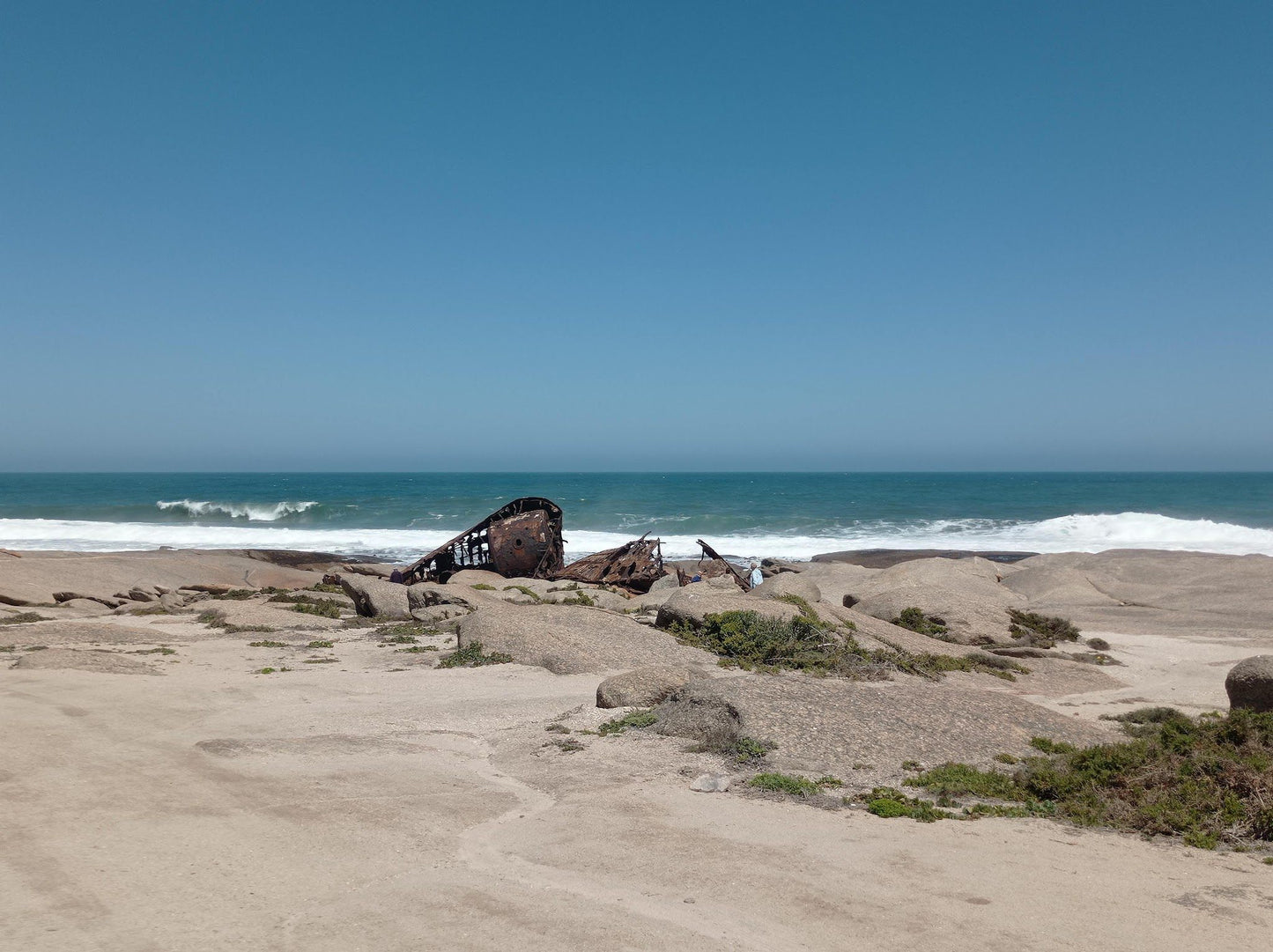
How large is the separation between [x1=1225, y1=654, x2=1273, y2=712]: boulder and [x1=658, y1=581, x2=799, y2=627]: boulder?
595cm

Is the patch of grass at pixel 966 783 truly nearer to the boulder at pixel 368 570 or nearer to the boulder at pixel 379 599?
the boulder at pixel 379 599

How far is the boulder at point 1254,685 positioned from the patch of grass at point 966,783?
3763 mm

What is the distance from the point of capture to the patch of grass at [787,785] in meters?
7.31

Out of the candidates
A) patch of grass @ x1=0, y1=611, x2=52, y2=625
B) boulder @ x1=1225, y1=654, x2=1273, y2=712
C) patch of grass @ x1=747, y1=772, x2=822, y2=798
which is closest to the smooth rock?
patch of grass @ x1=747, y1=772, x2=822, y2=798

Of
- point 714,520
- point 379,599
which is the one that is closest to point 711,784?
point 379,599

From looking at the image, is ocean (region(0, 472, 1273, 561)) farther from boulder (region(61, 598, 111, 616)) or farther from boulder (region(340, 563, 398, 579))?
boulder (region(61, 598, 111, 616))

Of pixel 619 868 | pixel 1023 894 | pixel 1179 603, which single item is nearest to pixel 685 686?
pixel 619 868

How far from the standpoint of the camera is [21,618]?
16.1 metres

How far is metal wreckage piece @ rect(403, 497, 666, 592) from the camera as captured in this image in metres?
25.6

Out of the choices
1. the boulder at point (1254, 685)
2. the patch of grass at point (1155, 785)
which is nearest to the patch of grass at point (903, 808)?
the patch of grass at point (1155, 785)

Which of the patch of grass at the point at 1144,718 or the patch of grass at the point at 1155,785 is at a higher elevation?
the patch of grass at the point at 1155,785

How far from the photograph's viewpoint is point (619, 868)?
18.3ft

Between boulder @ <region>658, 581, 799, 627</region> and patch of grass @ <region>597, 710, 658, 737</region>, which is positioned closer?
patch of grass @ <region>597, 710, 658, 737</region>

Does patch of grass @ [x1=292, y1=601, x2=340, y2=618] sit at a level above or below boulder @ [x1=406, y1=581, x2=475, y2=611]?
below
